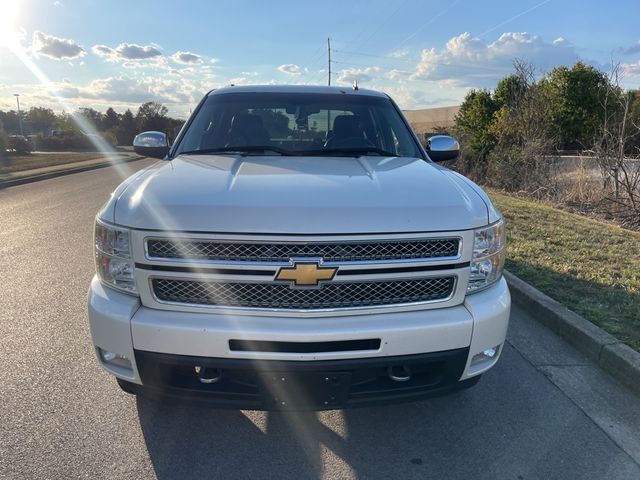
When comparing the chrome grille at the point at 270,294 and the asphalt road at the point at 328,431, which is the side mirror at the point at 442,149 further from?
the chrome grille at the point at 270,294

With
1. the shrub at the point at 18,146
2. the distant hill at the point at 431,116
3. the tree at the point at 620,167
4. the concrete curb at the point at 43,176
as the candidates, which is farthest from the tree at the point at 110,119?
the tree at the point at 620,167

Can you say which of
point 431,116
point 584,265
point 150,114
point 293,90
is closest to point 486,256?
point 293,90

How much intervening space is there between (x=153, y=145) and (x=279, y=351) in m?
2.53

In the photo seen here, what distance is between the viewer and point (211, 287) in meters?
2.41

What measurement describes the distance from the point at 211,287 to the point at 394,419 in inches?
54.6

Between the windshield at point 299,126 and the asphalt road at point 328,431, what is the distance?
5.68ft

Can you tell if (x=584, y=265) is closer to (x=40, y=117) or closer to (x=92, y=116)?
(x=92, y=116)

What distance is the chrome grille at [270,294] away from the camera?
2.40 metres

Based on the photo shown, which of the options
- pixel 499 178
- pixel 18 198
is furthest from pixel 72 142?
pixel 499 178

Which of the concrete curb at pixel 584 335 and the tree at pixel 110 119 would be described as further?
the tree at pixel 110 119

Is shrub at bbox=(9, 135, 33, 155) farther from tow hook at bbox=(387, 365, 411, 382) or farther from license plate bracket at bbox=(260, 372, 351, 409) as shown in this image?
tow hook at bbox=(387, 365, 411, 382)

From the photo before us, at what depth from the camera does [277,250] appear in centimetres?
235

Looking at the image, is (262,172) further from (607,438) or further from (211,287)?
(607,438)

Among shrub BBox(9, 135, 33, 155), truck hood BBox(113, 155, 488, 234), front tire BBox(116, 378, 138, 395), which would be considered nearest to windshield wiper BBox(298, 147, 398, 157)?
truck hood BBox(113, 155, 488, 234)
